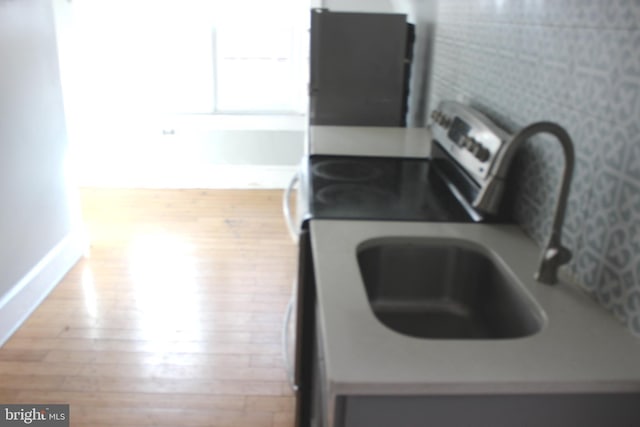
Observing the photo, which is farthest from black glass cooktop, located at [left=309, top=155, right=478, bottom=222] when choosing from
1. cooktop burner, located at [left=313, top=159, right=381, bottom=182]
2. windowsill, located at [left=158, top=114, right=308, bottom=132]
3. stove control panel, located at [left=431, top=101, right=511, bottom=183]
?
windowsill, located at [left=158, top=114, right=308, bottom=132]

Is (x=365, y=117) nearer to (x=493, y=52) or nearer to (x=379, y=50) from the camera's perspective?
(x=379, y=50)

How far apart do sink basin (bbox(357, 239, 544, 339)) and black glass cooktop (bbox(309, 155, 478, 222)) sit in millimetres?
136

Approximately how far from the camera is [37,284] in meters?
2.86

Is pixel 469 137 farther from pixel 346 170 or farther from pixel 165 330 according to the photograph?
pixel 165 330

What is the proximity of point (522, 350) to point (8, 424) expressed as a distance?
189cm

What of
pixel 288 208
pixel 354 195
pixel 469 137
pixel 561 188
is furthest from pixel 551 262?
pixel 288 208

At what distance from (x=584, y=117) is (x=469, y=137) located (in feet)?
1.52

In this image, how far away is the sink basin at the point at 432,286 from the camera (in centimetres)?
137

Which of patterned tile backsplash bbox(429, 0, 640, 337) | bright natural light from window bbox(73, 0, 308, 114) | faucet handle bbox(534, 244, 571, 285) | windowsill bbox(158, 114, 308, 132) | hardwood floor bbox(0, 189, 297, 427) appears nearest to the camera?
patterned tile backsplash bbox(429, 0, 640, 337)

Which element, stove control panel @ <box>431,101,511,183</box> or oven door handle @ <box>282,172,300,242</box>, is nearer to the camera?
stove control panel @ <box>431,101,511,183</box>

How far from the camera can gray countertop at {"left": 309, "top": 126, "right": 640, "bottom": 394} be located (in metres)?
0.86

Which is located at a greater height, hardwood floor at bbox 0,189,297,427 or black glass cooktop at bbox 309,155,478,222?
black glass cooktop at bbox 309,155,478,222

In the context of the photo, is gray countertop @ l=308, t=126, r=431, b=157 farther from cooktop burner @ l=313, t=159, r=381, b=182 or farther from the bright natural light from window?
the bright natural light from window

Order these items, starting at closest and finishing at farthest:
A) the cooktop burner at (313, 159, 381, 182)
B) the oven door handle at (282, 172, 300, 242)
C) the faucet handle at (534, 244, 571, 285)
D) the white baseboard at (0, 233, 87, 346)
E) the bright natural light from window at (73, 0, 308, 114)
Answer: the faucet handle at (534, 244, 571, 285) → the oven door handle at (282, 172, 300, 242) → the cooktop burner at (313, 159, 381, 182) → the white baseboard at (0, 233, 87, 346) → the bright natural light from window at (73, 0, 308, 114)
